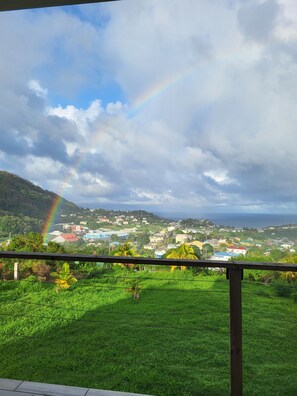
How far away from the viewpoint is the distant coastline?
→ 3.38 meters

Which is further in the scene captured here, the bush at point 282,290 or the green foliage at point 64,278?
the green foliage at point 64,278

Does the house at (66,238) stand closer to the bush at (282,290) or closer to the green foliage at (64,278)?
the green foliage at (64,278)

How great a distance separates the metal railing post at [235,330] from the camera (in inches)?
60.5

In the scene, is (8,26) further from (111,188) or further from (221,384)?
(221,384)

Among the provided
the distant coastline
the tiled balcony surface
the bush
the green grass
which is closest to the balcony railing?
the green grass

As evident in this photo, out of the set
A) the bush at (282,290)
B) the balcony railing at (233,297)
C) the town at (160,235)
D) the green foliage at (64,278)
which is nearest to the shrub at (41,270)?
the green foliage at (64,278)

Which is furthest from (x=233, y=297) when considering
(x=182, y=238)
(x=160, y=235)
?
(x=160, y=235)

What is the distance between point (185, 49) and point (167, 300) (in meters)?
3.50

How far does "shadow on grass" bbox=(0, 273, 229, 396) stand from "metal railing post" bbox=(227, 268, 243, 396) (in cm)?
24

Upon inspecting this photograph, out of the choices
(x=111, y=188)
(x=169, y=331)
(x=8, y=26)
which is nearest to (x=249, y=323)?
(x=169, y=331)

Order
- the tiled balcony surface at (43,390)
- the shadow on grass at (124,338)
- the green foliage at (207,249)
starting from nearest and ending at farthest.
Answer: the tiled balcony surface at (43,390) < the shadow on grass at (124,338) < the green foliage at (207,249)

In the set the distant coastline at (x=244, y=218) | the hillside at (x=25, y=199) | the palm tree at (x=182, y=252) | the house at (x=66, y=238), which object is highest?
the hillside at (x=25, y=199)

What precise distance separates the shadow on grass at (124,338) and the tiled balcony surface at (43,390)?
12 cm

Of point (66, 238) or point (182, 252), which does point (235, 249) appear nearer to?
point (182, 252)
